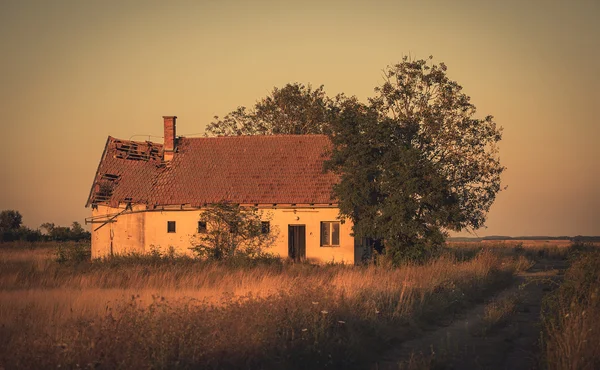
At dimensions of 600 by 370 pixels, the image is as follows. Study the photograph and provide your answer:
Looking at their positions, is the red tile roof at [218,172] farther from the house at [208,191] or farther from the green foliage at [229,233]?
the green foliage at [229,233]

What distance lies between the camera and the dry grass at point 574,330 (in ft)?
35.4

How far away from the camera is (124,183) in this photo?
37.1 meters

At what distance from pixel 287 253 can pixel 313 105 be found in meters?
18.3

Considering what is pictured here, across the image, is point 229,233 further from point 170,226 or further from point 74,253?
point 74,253

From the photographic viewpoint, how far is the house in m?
33.9

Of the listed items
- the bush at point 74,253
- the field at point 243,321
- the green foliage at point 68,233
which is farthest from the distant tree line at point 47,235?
the field at point 243,321

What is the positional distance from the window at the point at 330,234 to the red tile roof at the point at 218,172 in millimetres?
1141

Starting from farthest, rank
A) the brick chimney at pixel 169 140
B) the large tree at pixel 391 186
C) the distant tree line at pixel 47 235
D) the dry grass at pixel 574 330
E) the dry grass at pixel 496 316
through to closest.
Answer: the distant tree line at pixel 47 235 → the brick chimney at pixel 169 140 → the large tree at pixel 391 186 → the dry grass at pixel 496 316 → the dry grass at pixel 574 330

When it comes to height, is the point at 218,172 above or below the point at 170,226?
above

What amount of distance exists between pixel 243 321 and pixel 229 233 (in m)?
21.5

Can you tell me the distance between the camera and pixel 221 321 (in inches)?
467

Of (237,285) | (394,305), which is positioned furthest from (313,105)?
(394,305)

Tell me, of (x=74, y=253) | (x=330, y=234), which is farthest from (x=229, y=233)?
(x=74, y=253)

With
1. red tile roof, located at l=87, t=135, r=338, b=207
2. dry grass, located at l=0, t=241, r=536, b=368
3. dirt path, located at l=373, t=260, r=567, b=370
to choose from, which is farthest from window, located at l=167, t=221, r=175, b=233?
dirt path, located at l=373, t=260, r=567, b=370
